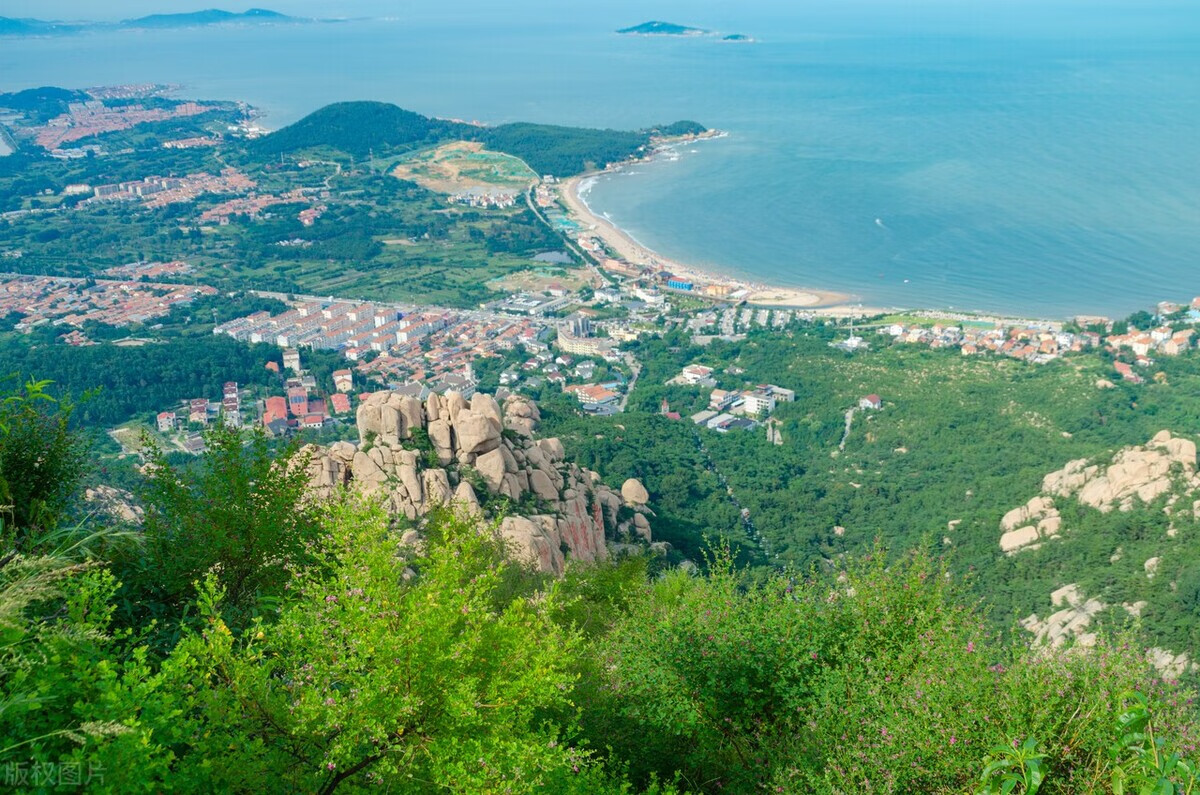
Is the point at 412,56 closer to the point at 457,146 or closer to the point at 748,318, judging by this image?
the point at 457,146

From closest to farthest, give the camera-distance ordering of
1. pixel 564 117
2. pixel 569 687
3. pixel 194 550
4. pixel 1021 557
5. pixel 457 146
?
pixel 569 687
pixel 194 550
pixel 1021 557
pixel 457 146
pixel 564 117

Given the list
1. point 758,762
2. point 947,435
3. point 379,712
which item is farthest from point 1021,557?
point 379,712

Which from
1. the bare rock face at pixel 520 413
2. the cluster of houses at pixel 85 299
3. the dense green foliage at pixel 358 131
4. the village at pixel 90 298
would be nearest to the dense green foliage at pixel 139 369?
the village at pixel 90 298

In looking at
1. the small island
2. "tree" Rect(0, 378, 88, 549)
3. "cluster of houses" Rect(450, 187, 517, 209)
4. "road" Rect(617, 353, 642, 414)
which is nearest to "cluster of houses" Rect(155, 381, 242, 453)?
"road" Rect(617, 353, 642, 414)

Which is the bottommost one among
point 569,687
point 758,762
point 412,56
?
point 758,762

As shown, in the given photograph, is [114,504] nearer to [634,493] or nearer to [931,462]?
[634,493]

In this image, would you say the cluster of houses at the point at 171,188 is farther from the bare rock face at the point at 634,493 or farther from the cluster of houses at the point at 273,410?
the bare rock face at the point at 634,493
